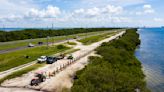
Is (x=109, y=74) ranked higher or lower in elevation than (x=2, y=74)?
higher

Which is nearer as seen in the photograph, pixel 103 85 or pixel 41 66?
pixel 103 85

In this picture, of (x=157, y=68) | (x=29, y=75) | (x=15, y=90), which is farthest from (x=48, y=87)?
(x=157, y=68)

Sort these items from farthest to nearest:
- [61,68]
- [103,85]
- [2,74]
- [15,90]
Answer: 1. [61,68]
2. [2,74]
3. [15,90]
4. [103,85]

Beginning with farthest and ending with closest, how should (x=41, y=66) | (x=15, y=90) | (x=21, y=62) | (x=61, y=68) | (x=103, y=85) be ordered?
(x=21, y=62)
(x=41, y=66)
(x=61, y=68)
(x=15, y=90)
(x=103, y=85)

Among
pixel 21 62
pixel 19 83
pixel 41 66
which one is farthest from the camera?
pixel 21 62

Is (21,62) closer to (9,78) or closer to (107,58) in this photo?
(9,78)

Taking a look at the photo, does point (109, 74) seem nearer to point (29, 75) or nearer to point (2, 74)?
point (29, 75)

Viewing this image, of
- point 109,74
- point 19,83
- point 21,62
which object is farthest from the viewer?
point 21,62

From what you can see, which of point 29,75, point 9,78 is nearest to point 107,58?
point 29,75

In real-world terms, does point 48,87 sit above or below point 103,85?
below
